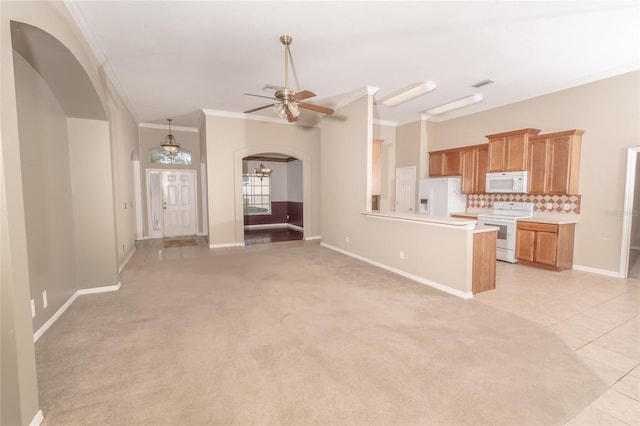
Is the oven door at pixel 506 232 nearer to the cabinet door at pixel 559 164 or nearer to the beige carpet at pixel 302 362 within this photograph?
the cabinet door at pixel 559 164

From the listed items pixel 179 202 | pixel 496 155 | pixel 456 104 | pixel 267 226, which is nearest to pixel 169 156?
pixel 179 202

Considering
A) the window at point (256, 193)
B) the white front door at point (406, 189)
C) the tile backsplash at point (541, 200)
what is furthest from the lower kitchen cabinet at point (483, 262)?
the window at point (256, 193)

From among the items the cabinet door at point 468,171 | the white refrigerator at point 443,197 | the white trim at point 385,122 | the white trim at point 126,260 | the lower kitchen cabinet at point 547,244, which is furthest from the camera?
the white trim at point 385,122

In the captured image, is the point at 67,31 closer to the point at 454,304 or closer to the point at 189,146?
the point at 454,304

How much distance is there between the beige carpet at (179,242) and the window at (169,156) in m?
2.20

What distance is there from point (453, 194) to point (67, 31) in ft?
21.9

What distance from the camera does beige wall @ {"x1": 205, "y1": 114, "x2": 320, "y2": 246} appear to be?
22.7ft

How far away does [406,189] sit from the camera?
7902mm

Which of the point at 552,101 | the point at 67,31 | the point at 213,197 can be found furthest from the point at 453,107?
the point at 67,31

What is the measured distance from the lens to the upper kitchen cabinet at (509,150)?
530 centimetres

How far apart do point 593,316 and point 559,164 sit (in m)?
2.79

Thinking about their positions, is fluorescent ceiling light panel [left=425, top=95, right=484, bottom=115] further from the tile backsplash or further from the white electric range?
the white electric range

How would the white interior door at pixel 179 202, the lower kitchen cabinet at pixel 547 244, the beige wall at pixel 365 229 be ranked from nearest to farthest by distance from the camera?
1. the beige wall at pixel 365 229
2. the lower kitchen cabinet at pixel 547 244
3. the white interior door at pixel 179 202

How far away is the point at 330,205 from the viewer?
22.5 ft
